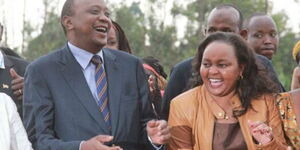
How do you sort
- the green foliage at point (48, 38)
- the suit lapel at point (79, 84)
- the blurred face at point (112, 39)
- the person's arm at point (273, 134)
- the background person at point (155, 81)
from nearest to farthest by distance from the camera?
the person's arm at point (273, 134) → the suit lapel at point (79, 84) → the background person at point (155, 81) → the blurred face at point (112, 39) → the green foliage at point (48, 38)

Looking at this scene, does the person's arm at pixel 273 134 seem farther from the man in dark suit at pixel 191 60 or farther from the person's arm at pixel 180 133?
the person's arm at pixel 180 133

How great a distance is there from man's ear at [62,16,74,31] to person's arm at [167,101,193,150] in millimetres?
971

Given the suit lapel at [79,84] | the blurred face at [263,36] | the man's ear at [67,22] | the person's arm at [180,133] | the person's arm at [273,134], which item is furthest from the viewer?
the blurred face at [263,36]

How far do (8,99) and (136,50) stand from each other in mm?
20266

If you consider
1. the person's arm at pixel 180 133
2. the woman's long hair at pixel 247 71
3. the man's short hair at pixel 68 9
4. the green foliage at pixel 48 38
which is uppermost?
the man's short hair at pixel 68 9

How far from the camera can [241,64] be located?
483cm

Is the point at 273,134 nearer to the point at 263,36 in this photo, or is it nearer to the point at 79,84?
the point at 79,84

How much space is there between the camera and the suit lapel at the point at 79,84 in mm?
4531

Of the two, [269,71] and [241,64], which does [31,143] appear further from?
[269,71]

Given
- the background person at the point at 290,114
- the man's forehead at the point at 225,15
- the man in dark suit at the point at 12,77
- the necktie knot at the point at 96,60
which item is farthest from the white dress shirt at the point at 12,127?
the man's forehead at the point at 225,15

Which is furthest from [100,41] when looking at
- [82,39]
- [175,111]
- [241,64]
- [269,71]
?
[269,71]

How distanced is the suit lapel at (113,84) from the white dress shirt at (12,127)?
593 mm

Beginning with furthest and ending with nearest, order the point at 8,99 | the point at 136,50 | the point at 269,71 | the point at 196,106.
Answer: the point at 136,50
the point at 269,71
the point at 196,106
the point at 8,99

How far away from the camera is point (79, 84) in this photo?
460 cm
